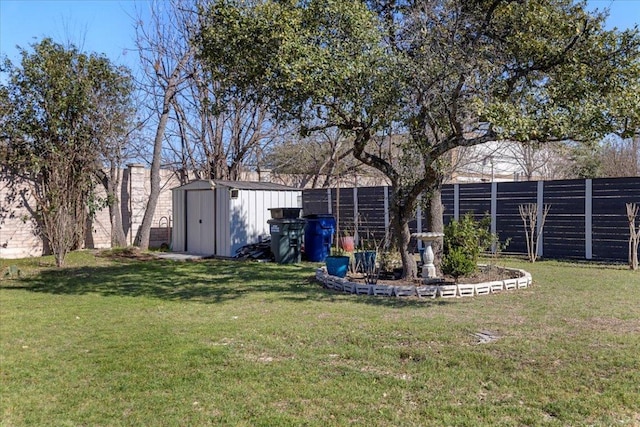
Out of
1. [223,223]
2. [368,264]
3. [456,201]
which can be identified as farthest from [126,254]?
[456,201]

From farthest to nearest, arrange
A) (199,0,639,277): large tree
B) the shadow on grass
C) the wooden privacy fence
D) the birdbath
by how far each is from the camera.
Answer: the wooden privacy fence → the birdbath → the shadow on grass → (199,0,639,277): large tree

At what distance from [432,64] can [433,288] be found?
294 centimetres

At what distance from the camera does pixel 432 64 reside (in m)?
6.59

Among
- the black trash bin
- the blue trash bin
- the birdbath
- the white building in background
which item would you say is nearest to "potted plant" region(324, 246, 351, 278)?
the birdbath

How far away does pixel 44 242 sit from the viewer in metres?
12.4

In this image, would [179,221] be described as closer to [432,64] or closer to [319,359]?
[432,64]

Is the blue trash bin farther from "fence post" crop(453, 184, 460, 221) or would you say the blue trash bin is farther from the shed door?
"fence post" crop(453, 184, 460, 221)

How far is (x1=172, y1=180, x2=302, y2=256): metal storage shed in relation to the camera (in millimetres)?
12539

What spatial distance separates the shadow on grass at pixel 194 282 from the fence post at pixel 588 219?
5874 mm

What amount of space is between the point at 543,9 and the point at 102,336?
6435mm

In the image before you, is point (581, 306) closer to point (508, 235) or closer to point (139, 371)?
point (139, 371)

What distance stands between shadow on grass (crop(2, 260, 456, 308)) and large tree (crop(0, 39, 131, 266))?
1.62 meters

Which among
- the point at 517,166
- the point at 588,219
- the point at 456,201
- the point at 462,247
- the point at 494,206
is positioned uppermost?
the point at 517,166

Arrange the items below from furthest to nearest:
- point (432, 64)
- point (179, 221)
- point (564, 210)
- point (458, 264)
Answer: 1. point (179, 221)
2. point (564, 210)
3. point (458, 264)
4. point (432, 64)
